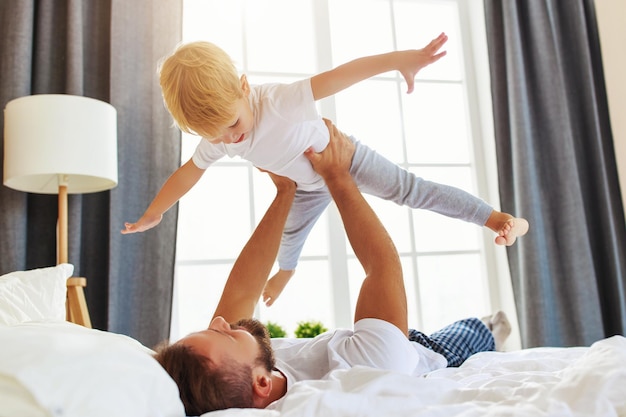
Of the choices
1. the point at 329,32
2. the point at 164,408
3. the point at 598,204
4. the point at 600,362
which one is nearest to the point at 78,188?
the point at 329,32

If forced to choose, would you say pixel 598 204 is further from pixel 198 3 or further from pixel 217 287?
pixel 198 3

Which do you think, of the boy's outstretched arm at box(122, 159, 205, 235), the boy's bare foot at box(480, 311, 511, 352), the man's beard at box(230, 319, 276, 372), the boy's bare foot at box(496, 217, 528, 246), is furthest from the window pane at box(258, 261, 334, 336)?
the man's beard at box(230, 319, 276, 372)

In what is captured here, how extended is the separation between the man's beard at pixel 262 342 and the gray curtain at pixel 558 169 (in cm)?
220

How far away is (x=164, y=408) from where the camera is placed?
86cm

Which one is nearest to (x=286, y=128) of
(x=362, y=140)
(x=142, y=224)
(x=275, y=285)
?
(x=142, y=224)

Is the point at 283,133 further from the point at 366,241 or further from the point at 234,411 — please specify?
the point at 234,411

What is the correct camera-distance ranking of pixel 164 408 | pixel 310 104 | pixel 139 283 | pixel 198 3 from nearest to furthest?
pixel 164 408 < pixel 310 104 < pixel 139 283 < pixel 198 3

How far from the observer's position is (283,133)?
5.54ft

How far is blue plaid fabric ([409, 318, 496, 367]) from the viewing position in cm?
197

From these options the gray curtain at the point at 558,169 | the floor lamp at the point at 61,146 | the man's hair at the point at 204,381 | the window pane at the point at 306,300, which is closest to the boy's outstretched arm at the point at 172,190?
the floor lamp at the point at 61,146

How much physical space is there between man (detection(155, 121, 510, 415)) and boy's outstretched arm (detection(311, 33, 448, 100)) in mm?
210

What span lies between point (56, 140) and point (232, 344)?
1476 mm

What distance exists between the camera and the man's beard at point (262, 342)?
115 centimetres

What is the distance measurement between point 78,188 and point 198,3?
128 centimetres
